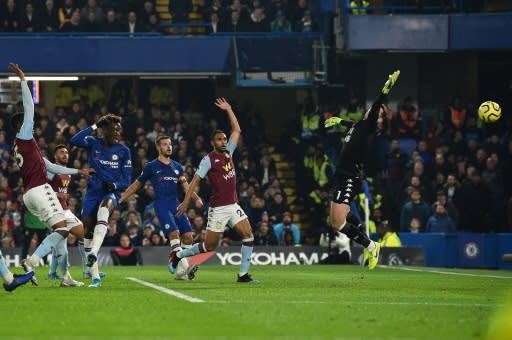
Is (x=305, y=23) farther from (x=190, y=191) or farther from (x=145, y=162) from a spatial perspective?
(x=190, y=191)

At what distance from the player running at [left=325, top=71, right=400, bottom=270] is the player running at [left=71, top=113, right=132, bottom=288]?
3.17m

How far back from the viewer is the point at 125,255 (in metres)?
27.9

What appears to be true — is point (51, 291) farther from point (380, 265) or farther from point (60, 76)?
point (60, 76)

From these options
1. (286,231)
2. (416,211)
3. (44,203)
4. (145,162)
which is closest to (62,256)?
(44,203)

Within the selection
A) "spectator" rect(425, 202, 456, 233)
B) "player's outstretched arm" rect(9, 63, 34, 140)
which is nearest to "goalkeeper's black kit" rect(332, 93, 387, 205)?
"player's outstretched arm" rect(9, 63, 34, 140)

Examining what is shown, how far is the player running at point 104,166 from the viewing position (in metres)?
18.4

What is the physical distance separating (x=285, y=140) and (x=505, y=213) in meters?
7.54

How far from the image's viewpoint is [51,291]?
1570 cm

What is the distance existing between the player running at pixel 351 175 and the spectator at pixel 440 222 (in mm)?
10299

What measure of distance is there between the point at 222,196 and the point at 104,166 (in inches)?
85.3

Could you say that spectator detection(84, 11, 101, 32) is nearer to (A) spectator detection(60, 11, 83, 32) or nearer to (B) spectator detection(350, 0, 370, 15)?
(A) spectator detection(60, 11, 83, 32)

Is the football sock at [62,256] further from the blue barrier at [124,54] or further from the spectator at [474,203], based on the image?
the blue barrier at [124,54]

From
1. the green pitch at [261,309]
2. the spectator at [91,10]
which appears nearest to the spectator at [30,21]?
the spectator at [91,10]

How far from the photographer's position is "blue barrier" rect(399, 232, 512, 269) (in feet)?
94.9
